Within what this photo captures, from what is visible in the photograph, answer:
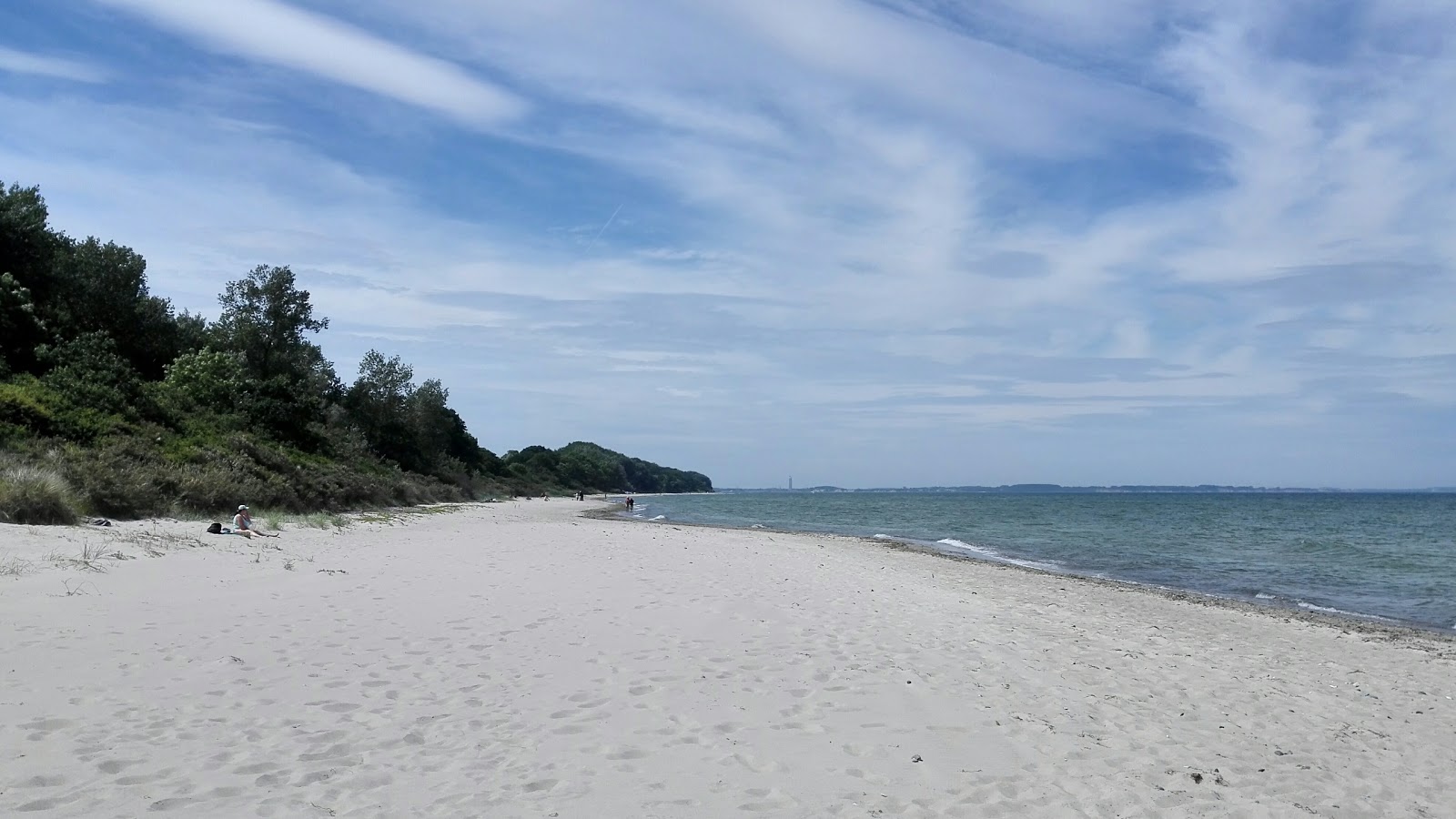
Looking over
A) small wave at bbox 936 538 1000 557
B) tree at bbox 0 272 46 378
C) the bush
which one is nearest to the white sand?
the bush

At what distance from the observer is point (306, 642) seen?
7.84 meters

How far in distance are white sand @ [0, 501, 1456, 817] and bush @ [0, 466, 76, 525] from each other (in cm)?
133

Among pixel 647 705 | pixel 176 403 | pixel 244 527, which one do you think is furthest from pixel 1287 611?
pixel 176 403

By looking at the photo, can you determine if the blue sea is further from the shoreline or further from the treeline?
the treeline

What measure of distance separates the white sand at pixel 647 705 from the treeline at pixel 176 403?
7078 mm

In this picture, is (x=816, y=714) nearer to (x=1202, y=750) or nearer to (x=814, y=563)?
(x=1202, y=750)

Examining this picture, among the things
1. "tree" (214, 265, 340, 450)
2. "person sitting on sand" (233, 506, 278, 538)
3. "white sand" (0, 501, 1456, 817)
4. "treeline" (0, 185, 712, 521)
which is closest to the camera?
"white sand" (0, 501, 1456, 817)

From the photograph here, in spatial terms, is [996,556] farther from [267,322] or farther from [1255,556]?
[267,322]

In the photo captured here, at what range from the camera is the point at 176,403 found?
1173 inches

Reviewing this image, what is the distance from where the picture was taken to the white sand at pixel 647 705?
4891 mm

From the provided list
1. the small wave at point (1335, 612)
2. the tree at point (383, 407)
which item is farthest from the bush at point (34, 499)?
the tree at point (383, 407)

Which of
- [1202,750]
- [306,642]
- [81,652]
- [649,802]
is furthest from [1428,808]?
[81,652]

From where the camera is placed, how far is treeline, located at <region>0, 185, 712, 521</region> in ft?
62.4

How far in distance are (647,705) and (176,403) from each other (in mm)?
29657
